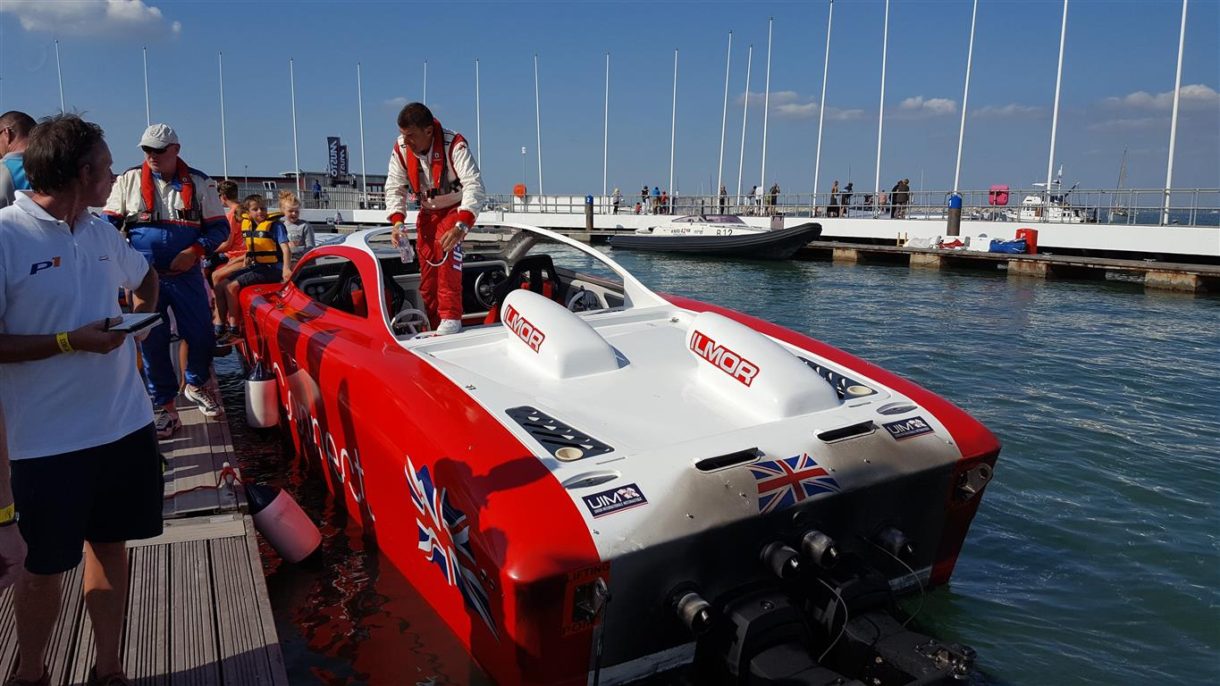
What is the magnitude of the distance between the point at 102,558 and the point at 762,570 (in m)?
1.93

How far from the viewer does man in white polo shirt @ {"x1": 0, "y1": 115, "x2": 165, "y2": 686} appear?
6.19 ft

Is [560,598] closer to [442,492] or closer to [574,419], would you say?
[442,492]

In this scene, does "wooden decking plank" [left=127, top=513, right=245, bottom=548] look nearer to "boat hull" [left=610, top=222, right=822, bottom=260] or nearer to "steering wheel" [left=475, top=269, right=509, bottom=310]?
"steering wheel" [left=475, top=269, right=509, bottom=310]

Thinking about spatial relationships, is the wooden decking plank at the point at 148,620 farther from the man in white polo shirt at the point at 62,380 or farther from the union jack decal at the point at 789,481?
the union jack decal at the point at 789,481

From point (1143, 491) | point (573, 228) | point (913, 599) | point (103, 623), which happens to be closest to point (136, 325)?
point (103, 623)

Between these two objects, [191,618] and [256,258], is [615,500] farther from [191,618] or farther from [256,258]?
[256,258]

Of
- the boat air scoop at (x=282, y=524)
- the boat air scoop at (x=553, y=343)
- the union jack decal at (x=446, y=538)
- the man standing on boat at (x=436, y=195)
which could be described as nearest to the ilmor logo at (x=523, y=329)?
the boat air scoop at (x=553, y=343)

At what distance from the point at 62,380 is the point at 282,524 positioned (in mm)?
1669

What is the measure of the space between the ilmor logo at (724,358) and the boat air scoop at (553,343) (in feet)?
1.16

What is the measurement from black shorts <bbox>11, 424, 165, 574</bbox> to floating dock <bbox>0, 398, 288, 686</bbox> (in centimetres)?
47

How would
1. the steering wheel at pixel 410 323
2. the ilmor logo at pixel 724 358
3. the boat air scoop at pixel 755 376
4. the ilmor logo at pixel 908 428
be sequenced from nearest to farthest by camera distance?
the ilmor logo at pixel 908 428
the boat air scoop at pixel 755 376
the ilmor logo at pixel 724 358
the steering wheel at pixel 410 323

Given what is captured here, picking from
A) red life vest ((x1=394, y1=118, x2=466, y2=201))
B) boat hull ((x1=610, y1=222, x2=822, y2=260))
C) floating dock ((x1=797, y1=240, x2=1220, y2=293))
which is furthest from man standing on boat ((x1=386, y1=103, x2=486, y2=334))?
boat hull ((x1=610, y1=222, x2=822, y2=260))

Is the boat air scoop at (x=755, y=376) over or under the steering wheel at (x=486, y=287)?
under

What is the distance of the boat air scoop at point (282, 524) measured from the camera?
3.42 metres
